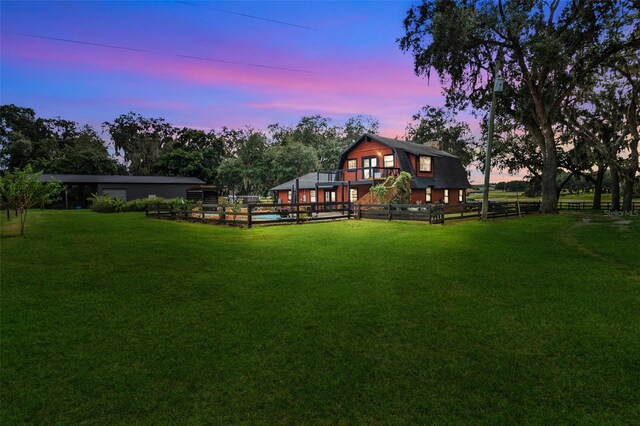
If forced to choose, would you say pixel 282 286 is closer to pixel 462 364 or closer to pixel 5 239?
pixel 462 364

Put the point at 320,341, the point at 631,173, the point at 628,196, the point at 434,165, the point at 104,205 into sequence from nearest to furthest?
the point at 320,341, the point at 631,173, the point at 628,196, the point at 104,205, the point at 434,165

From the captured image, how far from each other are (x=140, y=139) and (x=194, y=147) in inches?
572

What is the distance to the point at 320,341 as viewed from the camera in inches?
191

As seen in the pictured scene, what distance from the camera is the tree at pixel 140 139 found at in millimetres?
68438

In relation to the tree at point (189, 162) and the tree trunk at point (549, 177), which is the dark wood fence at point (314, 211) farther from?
the tree at point (189, 162)

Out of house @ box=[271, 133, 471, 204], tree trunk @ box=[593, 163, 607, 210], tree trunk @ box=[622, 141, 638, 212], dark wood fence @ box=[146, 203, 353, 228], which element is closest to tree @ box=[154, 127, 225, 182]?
house @ box=[271, 133, 471, 204]

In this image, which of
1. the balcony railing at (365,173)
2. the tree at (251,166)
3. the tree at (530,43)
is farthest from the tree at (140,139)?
Answer: the tree at (530,43)

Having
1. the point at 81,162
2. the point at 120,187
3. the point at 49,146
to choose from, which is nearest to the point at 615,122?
the point at 120,187

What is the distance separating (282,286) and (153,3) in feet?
35.8

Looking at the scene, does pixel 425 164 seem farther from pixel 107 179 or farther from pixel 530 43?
pixel 107 179

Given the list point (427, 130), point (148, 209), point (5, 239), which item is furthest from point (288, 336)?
point (427, 130)

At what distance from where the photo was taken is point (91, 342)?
4762 millimetres

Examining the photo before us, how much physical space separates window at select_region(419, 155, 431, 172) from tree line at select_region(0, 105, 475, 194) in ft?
71.1

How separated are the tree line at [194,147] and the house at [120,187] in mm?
10427
